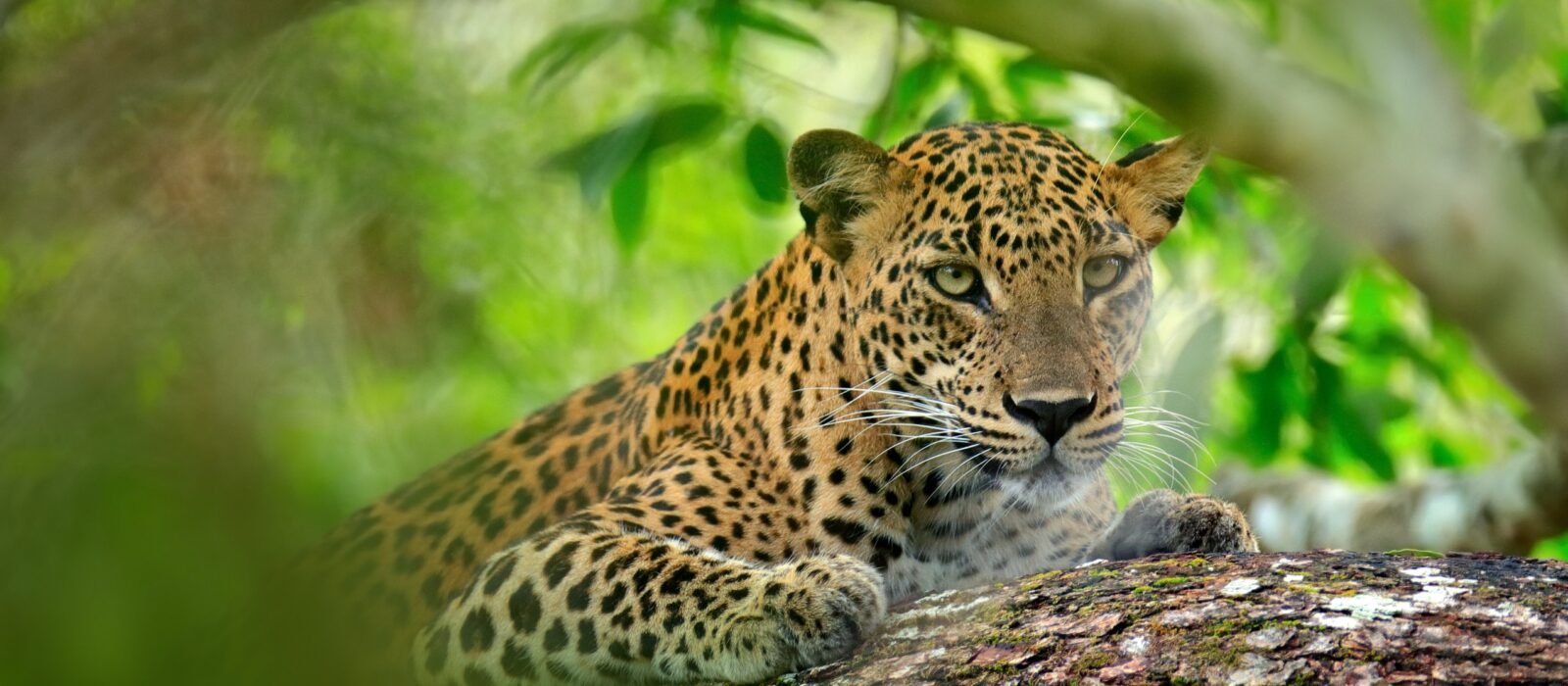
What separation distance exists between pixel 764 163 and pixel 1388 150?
341 centimetres

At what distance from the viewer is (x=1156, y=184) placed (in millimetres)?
6289

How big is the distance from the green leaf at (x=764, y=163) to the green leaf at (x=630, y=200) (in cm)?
53

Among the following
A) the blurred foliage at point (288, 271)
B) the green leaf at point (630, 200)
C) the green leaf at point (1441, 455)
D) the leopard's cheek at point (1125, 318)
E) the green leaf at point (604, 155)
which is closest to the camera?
the blurred foliage at point (288, 271)

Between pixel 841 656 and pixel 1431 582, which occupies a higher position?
pixel 1431 582

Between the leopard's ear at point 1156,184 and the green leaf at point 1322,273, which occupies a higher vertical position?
the leopard's ear at point 1156,184

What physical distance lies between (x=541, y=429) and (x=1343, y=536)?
663cm

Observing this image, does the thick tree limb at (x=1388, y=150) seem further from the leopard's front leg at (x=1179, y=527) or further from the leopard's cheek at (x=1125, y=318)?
the leopard's front leg at (x=1179, y=527)

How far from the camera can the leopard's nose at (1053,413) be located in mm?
5512

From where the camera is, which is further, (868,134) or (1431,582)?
(868,134)

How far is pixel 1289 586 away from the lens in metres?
4.16

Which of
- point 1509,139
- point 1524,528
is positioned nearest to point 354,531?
point 1509,139

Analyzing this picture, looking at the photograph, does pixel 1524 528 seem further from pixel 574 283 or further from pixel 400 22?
pixel 400 22

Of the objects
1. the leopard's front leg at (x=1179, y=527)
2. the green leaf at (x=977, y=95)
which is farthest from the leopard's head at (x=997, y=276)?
the green leaf at (x=977, y=95)

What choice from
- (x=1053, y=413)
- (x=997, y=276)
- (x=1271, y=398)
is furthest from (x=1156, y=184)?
(x=1271, y=398)
